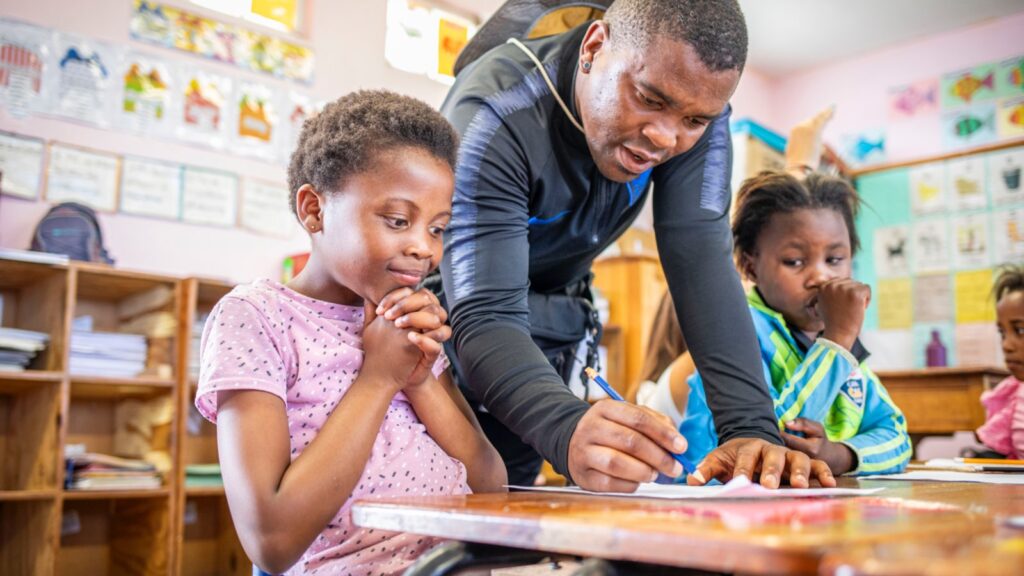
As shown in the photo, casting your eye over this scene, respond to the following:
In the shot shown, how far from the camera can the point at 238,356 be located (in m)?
0.96

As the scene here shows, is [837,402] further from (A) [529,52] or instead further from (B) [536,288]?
(A) [529,52]

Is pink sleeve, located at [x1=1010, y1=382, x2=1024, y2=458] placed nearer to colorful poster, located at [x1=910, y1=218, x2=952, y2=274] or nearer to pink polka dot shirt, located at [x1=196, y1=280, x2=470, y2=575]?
pink polka dot shirt, located at [x1=196, y1=280, x2=470, y2=575]

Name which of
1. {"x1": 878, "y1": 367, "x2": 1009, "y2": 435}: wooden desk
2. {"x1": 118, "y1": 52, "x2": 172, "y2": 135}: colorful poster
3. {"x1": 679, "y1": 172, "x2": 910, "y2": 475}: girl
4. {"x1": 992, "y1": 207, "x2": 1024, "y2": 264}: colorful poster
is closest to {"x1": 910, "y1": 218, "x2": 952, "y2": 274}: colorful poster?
{"x1": 992, "y1": 207, "x2": 1024, "y2": 264}: colorful poster

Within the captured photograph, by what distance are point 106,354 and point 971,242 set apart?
521 cm

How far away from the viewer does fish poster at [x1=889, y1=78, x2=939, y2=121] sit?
6.03m

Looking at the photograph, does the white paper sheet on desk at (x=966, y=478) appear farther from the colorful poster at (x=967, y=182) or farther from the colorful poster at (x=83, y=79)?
the colorful poster at (x=967, y=182)

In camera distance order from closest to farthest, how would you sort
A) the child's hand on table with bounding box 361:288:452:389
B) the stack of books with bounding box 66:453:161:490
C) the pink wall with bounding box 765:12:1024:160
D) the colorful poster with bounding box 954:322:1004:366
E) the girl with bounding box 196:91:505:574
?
1. the girl with bounding box 196:91:505:574
2. the child's hand on table with bounding box 361:288:452:389
3. the stack of books with bounding box 66:453:161:490
4. the colorful poster with bounding box 954:322:1004:366
5. the pink wall with bounding box 765:12:1024:160

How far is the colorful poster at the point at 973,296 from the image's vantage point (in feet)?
18.5

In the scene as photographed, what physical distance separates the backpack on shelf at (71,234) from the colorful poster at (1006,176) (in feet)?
17.1

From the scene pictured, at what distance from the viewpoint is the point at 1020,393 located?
2891 mm

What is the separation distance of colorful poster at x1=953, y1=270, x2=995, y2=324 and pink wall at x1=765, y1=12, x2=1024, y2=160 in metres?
0.89

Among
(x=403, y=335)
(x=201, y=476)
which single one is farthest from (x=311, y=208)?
(x=201, y=476)

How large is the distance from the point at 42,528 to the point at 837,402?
2.72m

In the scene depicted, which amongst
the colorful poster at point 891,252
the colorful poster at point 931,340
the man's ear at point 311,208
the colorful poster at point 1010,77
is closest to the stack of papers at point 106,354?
the man's ear at point 311,208
